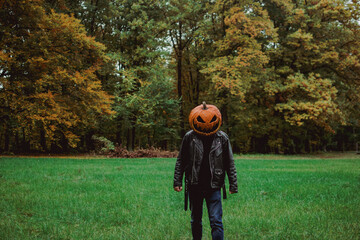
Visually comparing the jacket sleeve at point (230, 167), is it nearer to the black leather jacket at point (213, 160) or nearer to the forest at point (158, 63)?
the black leather jacket at point (213, 160)

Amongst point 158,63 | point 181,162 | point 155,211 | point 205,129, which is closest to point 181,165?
point 181,162

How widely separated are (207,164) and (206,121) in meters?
0.53

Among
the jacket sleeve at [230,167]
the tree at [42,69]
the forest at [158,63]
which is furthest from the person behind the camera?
the forest at [158,63]

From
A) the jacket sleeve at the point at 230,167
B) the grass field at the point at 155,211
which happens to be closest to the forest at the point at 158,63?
the grass field at the point at 155,211

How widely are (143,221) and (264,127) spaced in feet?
80.2

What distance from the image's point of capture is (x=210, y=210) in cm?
346

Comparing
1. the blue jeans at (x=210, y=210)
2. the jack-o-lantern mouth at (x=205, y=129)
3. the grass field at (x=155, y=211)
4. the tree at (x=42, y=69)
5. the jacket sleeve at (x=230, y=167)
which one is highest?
the tree at (x=42, y=69)

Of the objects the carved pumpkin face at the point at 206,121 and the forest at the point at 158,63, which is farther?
the forest at the point at 158,63

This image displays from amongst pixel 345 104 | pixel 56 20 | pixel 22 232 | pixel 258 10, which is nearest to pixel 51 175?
pixel 22 232

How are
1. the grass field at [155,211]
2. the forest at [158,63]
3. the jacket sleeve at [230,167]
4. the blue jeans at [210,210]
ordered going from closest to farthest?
the blue jeans at [210,210] → the jacket sleeve at [230,167] → the grass field at [155,211] → the forest at [158,63]

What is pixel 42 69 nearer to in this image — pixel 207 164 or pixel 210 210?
pixel 207 164

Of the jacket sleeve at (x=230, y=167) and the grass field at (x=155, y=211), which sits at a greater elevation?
the jacket sleeve at (x=230, y=167)

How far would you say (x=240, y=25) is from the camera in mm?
22812

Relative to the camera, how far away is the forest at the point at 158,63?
17656mm
